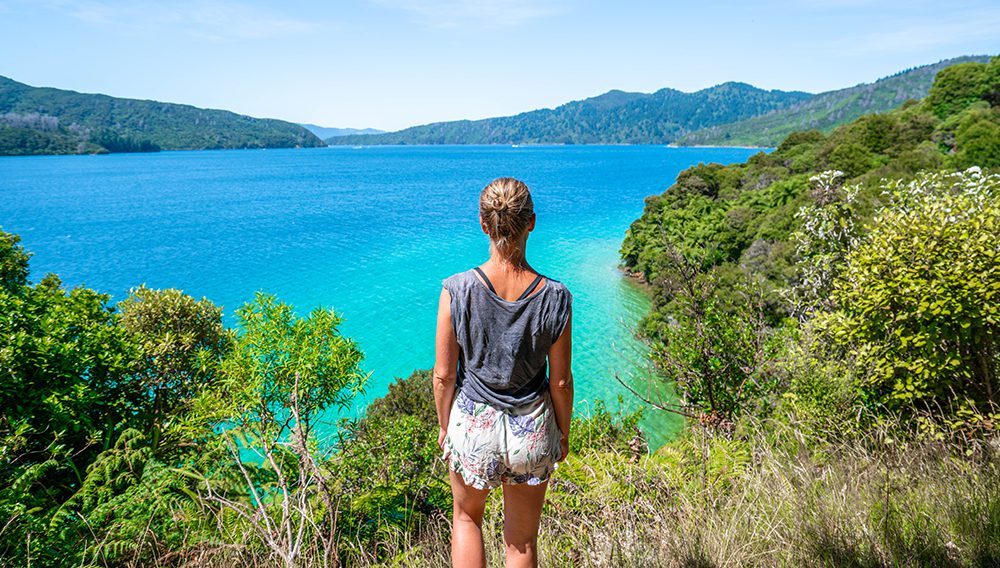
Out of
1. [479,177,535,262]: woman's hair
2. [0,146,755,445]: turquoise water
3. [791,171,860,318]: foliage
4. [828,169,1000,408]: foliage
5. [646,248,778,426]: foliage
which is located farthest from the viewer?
[0,146,755,445]: turquoise water

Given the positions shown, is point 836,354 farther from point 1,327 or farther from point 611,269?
point 611,269

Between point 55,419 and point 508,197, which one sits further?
point 55,419

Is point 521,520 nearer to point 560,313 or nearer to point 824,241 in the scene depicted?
point 560,313

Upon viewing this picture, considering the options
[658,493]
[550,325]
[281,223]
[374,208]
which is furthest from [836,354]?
[374,208]

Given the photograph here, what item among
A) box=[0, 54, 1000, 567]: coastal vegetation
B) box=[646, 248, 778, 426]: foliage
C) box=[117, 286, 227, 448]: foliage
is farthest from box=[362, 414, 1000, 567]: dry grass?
box=[117, 286, 227, 448]: foliage

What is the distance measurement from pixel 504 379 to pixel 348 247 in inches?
1783

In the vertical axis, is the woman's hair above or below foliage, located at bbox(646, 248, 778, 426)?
above

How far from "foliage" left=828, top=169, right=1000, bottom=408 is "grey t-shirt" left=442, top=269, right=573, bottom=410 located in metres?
4.91

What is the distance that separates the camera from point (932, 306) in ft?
16.8

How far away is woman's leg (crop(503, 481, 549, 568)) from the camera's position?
261cm

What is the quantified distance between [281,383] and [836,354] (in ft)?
24.2

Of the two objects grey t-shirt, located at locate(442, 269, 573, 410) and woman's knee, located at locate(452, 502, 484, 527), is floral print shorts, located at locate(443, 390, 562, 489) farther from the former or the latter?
woman's knee, located at locate(452, 502, 484, 527)

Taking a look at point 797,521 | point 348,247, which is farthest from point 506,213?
point 348,247

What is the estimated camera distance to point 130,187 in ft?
282
